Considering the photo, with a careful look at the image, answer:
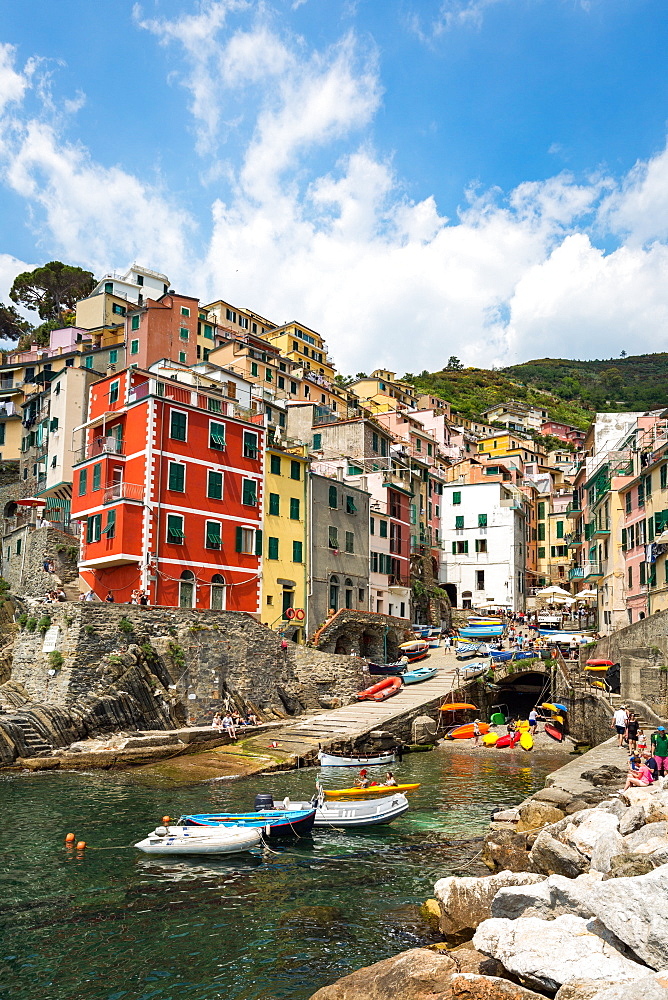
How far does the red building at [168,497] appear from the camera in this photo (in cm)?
4109

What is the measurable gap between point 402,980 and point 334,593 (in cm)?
4350

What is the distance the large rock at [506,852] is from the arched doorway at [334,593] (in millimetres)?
34160

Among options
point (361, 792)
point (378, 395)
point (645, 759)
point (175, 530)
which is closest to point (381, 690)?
point (175, 530)

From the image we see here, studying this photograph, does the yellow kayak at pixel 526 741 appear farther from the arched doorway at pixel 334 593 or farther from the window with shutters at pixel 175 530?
the window with shutters at pixel 175 530

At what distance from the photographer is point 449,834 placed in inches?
906

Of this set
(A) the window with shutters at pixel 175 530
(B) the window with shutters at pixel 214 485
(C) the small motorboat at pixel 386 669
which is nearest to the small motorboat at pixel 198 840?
(A) the window with shutters at pixel 175 530

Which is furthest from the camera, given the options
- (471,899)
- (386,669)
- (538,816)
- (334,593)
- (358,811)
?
(334,593)

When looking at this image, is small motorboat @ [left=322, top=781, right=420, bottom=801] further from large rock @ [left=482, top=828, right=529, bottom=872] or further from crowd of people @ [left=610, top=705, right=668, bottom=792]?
crowd of people @ [left=610, top=705, right=668, bottom=792]

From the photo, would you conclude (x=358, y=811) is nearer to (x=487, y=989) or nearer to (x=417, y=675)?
(x=487, y=989)

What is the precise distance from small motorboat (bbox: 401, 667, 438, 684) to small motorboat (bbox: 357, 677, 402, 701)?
1778 mm

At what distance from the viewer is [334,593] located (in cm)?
5422

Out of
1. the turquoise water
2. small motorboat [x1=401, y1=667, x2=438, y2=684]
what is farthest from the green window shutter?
small motorboat [x1=401, y1=667, x2=438, y2=684]

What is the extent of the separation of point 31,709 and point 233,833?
52.4 feet

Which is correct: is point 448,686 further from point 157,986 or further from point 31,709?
point 157,986
